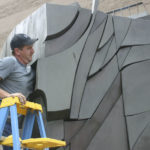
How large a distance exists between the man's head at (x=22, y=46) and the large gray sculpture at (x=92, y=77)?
657 millimetres

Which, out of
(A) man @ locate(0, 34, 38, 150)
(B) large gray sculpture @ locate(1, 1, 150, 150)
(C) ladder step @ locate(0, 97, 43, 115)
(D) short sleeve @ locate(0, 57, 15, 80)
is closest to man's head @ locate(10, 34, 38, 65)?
(A) man @ locate(0, 34, 38, 150)

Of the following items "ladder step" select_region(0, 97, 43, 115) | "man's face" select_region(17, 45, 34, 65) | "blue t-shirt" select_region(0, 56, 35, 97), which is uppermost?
"man's face" select_region(17, 45, 34, 65)

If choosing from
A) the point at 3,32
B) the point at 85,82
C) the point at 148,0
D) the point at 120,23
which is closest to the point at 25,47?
the point at 85,82

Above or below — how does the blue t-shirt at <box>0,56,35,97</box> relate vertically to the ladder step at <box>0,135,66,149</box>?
above

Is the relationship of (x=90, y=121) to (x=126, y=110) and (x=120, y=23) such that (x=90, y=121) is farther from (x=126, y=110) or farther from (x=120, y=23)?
(x=120, y=23)

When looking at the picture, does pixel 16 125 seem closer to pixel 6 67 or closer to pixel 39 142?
pixel 39 142

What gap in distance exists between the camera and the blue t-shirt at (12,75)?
1.98 metres

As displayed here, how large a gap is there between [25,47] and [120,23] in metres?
1.62

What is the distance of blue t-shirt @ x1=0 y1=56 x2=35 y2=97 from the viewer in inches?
77.8

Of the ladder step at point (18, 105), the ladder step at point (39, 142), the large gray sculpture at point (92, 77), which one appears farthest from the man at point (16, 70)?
the large gray sculpture at point (92, 77)

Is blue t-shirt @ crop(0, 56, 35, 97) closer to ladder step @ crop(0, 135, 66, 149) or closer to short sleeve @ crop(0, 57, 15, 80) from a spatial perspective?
short sleeve @ crop(0, 57, 15, 80)

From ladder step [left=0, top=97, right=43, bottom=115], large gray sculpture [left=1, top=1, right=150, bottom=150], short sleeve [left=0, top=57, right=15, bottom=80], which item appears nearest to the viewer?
ladder step [left=0, top=97, right=43, bottom=115]

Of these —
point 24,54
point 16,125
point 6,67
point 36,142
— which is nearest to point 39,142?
point 36,142

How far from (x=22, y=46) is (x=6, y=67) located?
24 cm
